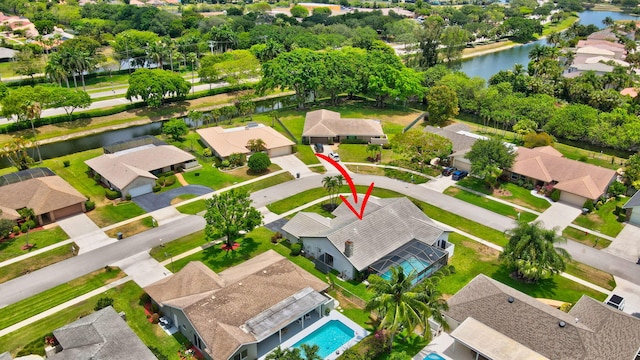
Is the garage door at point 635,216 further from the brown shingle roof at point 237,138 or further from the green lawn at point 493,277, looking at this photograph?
the brown shingle roof at point 237,138

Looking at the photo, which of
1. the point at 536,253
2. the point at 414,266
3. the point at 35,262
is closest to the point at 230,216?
the point at 414,266

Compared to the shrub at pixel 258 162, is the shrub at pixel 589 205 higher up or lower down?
lower down

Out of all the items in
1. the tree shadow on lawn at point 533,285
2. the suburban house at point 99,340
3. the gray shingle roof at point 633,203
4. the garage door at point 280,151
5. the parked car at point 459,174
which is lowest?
the tree shadow on lawn at point 533,285

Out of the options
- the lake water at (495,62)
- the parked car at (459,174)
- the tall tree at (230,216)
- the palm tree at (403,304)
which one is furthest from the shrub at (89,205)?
the lake water at (495,62)

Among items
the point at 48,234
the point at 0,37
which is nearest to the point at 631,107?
the point at 48,234

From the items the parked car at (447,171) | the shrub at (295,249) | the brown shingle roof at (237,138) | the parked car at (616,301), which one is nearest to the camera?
the parked car at (616,301)

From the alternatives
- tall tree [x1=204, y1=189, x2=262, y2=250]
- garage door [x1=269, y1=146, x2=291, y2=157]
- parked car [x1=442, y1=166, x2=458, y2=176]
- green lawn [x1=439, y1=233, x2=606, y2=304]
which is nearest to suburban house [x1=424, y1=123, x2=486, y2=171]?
parked car [x1=442, y1=166, x2=458, y2=176]

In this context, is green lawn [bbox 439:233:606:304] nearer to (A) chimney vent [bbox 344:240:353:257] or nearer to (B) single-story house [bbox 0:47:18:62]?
(A) chimney vent [bbox 344:240:353:257]
